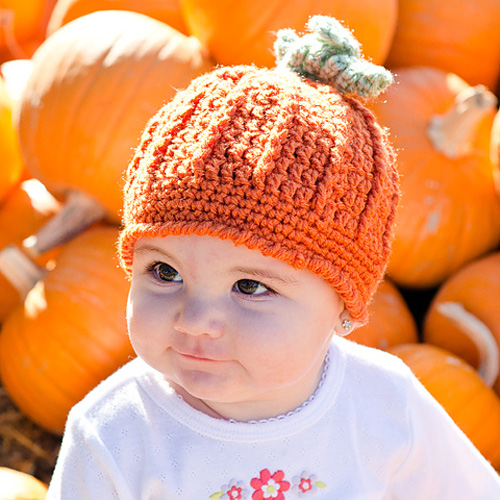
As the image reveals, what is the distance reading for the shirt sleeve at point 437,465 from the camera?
4.58 feet

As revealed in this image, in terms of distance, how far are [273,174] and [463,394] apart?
1.04 meters

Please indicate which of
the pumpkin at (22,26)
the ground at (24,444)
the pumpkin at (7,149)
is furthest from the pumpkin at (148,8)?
the ground at (24,444)

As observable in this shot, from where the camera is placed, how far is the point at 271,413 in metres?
1.29

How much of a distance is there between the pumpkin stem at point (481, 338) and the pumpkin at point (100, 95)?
1.00m

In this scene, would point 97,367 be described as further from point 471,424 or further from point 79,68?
point 471,424

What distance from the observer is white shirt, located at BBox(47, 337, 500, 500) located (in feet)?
4.02

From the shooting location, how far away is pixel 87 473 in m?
1.21

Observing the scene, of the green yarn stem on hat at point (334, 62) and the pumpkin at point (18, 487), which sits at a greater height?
the green yarn stem on hat at point (334, 62)

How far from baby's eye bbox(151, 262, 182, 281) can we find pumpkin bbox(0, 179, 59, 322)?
3.90ft

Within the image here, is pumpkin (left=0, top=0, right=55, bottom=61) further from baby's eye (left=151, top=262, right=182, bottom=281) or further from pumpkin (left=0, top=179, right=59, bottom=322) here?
baby's eye (left=151, top=262, right=182, bottom=281)

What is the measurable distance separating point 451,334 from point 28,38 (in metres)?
2.08

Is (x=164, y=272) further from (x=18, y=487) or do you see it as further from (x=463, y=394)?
(x=463, y=394)

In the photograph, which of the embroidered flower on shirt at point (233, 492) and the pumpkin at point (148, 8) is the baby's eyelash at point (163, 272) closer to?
the embroidered flower on shirt at point (233, 492)

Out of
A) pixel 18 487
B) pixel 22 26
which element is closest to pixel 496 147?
pixel 18 487
